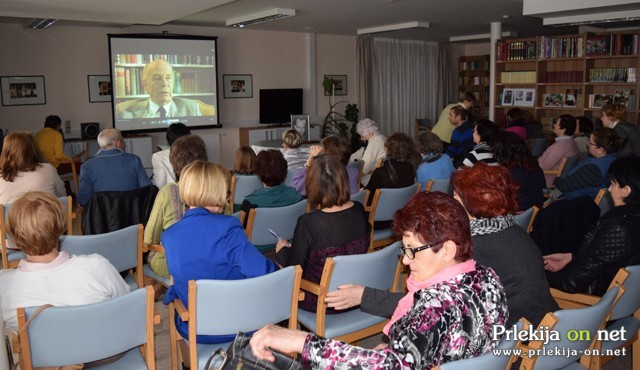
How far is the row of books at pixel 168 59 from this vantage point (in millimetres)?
9898

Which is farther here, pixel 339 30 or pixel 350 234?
pixel 339 30

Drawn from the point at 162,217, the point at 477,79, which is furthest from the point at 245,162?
the point at 477,79

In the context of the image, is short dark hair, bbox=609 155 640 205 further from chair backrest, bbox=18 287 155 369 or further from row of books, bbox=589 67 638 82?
row of books, bbox=589 67 638 82

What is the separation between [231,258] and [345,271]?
21.3 inches

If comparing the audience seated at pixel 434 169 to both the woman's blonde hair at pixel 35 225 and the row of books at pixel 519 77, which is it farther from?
the row of books at pixel 519 77

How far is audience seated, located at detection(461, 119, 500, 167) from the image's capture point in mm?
5245

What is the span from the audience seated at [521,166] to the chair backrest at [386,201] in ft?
2.47

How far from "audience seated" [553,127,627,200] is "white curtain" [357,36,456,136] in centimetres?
869

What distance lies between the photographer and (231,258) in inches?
106

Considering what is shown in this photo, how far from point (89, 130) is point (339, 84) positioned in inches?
226

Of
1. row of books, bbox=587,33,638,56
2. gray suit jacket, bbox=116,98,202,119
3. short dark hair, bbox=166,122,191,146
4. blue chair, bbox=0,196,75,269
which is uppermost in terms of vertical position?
row of books, bbox=587,33,638,56

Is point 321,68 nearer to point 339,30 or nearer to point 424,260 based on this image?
point 339,30

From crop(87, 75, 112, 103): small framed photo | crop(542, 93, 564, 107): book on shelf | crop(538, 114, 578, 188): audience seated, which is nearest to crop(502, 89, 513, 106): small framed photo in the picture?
crop(542, 93, 564, 107): book on shelf

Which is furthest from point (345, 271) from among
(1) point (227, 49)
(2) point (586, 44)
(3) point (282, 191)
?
(1) point (227, 49)
